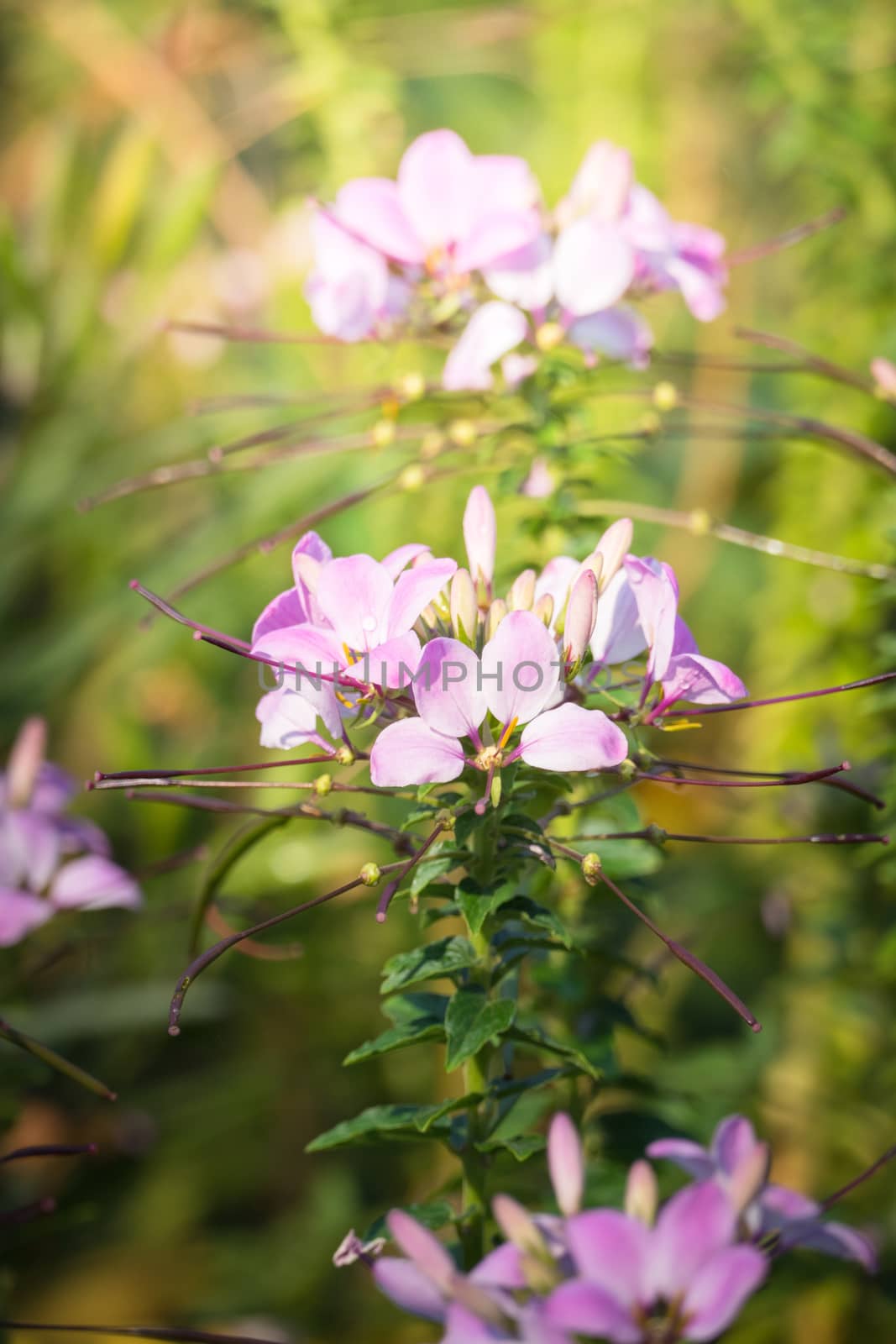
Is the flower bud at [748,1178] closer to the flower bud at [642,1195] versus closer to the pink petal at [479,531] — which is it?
the flower bud at [642,1195]

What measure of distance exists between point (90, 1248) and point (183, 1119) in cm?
11

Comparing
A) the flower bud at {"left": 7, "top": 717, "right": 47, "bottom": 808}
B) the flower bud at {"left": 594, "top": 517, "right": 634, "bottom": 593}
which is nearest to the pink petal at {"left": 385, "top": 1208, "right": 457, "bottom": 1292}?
the flower bud at {"left": 594, "top": 517, "right": 634, "bottom": 593}

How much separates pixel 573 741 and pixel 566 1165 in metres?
0.13

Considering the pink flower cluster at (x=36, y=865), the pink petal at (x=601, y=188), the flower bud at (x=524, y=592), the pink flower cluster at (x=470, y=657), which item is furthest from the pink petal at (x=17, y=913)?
the pink petal at (x=601, y=188)

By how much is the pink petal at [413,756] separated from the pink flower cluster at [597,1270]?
0.11 m

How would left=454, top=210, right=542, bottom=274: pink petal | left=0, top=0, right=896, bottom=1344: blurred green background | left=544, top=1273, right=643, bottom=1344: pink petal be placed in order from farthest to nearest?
left=0, top=0, right=896, bottom=1344: blurred green background → left=454, top=210, right=542, bottom=274: pink petal → left=544, top=1273, right=643, bottom=1344: pink petal

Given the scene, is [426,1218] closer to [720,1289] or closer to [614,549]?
[720,1289]

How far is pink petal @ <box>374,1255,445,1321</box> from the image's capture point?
0.31m

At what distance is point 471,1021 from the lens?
1.19 feet

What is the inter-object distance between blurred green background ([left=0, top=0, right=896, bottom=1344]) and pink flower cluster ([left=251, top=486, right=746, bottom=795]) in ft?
0.54

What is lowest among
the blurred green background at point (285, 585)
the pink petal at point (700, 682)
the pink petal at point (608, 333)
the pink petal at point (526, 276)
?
the blurred green background at point (285, 585)

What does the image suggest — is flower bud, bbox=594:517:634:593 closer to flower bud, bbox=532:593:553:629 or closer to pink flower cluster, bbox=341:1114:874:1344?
flower bud, bbox=532:593:553:629

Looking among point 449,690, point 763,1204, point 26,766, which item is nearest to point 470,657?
point 449,690

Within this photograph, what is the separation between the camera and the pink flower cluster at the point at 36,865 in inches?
20.8
